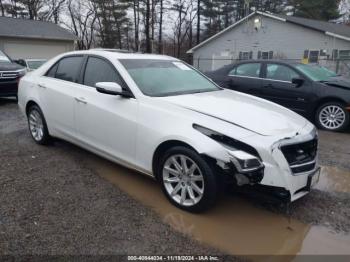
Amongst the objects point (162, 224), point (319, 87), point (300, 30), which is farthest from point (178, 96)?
point (300, 30)

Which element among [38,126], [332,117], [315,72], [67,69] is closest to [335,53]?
[315,72]

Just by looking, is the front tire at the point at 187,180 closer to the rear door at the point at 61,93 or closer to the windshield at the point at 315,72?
the rear door at the point at 61,93

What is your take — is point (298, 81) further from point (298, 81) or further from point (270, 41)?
point (270, 41)

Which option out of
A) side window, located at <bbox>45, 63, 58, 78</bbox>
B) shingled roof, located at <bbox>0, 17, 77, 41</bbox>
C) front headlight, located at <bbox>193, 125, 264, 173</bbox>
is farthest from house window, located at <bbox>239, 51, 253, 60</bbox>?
front headlight, located at <bbox>193, 125, 264, 173</bbox>

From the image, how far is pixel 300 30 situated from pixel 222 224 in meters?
25.1

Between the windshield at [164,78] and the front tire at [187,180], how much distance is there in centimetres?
91

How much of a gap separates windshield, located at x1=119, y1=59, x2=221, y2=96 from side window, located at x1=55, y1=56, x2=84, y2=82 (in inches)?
34.5

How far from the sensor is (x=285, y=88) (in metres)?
8.20

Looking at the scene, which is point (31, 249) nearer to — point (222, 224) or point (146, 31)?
point (222, 224)

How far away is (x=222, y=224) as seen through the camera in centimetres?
353

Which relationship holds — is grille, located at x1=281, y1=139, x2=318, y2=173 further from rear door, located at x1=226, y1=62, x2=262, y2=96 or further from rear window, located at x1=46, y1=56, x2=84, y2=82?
rear door, located at x1=226, y1=62, x2=262, y2=96

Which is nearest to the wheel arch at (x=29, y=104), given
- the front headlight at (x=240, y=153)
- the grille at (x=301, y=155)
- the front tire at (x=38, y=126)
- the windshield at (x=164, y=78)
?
the front tire at (x=38, y=126)

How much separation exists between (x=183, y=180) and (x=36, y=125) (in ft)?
10.7

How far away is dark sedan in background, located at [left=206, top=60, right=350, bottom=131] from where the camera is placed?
7.72m
